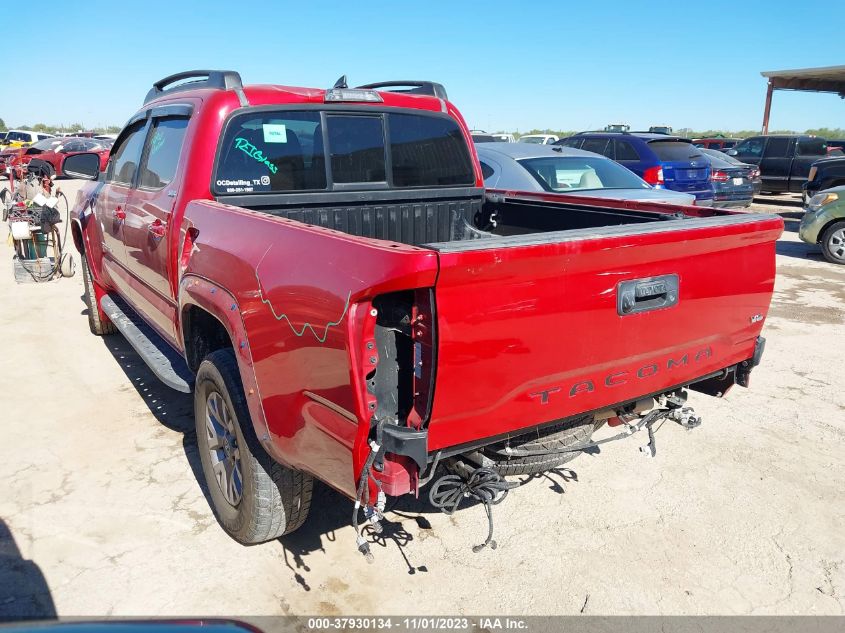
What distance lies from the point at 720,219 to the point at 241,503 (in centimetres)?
253

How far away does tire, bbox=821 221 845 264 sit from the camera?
1041 cm

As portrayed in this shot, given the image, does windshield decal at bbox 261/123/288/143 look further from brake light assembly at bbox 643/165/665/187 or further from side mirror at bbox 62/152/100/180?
brake light assembly at bbox 643/165/665/187

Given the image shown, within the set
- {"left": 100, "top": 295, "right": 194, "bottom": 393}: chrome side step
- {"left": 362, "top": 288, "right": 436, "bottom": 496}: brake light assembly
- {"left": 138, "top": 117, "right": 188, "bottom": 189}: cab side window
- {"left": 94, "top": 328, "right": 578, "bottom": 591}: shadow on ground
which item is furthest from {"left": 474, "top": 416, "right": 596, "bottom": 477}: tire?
{"left": 138, "top": 117, "right": 188, "bottom": 189}: cab side window

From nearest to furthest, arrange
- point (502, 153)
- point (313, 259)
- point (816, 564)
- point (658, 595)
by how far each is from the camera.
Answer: point (313, 259), point (658, 595), point (816, 564), point (502, 153)

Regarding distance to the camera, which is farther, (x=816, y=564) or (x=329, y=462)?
(x=816, y=564)

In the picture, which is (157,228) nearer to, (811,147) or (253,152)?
(253,152)

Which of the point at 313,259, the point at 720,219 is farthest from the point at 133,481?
the point at 720,219

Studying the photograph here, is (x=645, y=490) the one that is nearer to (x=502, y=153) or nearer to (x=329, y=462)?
(x=329, y=462)

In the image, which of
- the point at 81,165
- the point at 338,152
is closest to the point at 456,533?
the point at 338,152

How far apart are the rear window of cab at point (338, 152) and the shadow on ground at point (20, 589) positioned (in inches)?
78.5

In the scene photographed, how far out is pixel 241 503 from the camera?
10.3 feet

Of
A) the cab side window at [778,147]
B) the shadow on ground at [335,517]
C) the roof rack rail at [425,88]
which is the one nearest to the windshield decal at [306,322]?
the shadow on ground at [335,517]

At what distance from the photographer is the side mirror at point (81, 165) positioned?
5.48 meters

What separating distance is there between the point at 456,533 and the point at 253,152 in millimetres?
2275
